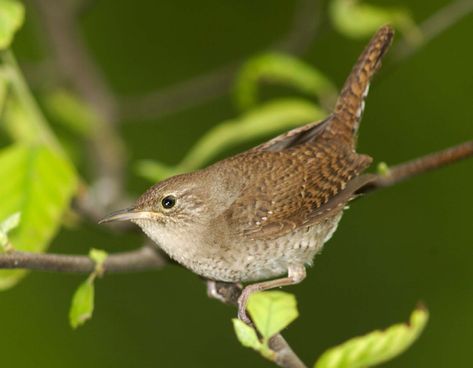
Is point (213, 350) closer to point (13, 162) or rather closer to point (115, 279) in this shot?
point (115, 279)

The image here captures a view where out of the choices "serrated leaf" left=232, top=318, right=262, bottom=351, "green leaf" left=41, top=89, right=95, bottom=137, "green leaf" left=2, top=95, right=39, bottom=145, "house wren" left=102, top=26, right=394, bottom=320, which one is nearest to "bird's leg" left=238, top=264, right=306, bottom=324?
"house wren" left=102, top=26, right=394, bottom=320

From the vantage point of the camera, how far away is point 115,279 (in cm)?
625

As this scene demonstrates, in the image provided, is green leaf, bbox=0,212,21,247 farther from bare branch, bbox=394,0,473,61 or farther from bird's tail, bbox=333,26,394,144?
bare branch, bbox=394,0,473,61

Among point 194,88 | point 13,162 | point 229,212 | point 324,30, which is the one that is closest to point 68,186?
point 13,162

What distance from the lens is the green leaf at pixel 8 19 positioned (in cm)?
289

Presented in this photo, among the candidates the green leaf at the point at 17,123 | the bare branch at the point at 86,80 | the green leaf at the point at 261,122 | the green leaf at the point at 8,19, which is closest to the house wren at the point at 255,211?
the green leaf at the point at 261,122

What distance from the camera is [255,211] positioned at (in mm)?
3229

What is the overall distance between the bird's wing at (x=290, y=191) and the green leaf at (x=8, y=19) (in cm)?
96

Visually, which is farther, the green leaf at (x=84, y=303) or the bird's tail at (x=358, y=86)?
the bird's tail at (x=358, y=86)

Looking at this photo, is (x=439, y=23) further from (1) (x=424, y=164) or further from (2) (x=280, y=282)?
(2) (x=280, y=282)

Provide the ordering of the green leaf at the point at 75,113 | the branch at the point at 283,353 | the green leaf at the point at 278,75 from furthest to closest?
the green leaf at the point at 75,113 → the green leaf at the point at 278,75 → the branch at the point at 283,353

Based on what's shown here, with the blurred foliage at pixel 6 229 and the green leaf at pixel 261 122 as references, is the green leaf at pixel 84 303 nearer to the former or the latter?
the blurred foliage at pixel 6 229

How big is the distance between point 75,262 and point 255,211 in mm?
792

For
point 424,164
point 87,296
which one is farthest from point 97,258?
point 424,164
